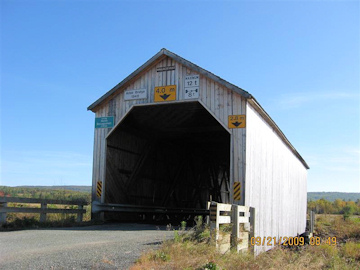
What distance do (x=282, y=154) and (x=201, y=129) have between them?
4.00 metres

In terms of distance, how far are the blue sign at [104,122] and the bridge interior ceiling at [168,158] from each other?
531 mm

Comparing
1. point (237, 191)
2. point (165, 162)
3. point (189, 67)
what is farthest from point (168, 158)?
point (237, 191)

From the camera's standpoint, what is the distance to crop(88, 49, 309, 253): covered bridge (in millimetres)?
14070

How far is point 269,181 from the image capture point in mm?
16375

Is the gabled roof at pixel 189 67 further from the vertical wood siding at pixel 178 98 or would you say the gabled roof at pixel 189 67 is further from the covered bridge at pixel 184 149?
the vertical wood siding at pixel 178 98

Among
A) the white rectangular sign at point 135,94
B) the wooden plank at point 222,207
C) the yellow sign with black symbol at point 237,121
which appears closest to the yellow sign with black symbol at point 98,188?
the white rectangular sign at point 135,94

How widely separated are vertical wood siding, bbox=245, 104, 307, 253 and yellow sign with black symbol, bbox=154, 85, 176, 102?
9.09 feet

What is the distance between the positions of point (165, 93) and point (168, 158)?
7.63 meters

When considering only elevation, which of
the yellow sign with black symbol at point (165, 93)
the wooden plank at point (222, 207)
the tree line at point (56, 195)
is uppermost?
the yellow sign with black symbol at point (165, 93)

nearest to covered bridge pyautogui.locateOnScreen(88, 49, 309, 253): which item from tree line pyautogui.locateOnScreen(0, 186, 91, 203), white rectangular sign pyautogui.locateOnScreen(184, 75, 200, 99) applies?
white rectangular sign pyautogui.locateOnScreen(184, 75, 200, 99)

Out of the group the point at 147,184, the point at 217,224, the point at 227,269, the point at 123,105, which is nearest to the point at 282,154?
the point at 147,184

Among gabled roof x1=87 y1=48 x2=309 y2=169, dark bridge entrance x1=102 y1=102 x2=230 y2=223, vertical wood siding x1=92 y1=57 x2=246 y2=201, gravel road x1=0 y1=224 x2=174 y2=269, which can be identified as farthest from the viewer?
dark bridge entrance x1=102 y1=102 x2=230 y2=223

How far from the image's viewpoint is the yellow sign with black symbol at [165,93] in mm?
14922

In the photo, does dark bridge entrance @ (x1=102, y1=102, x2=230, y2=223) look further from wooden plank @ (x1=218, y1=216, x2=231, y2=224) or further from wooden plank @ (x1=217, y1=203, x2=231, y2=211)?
wooden plank @ (x1=218, y1=216, x2=231, y2=224)
